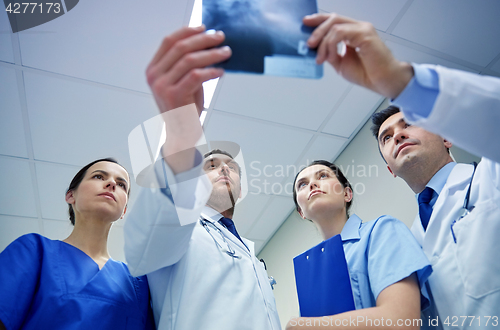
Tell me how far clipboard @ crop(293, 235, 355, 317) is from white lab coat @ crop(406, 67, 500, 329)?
37 cm

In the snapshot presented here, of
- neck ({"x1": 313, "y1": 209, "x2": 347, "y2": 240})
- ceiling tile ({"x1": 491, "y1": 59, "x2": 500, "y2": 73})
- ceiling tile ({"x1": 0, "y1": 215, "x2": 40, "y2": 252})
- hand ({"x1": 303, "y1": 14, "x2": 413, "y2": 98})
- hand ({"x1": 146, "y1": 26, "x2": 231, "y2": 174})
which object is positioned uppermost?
ceiling tile ({"x1": 491, "y1": 59, "x2": 500, "y2": 73})

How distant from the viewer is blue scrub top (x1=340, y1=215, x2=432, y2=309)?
1.08 meters

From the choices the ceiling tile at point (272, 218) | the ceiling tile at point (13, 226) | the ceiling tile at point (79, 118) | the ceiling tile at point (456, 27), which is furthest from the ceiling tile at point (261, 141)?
the ceiling tile at point (13, 226)

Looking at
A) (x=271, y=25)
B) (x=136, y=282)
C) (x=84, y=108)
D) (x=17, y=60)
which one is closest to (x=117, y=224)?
(x=84, y=108)

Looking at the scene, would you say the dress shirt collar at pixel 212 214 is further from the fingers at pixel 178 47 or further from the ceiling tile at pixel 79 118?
the ceiling tile at pixel 79 118

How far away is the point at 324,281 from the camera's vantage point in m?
1.10

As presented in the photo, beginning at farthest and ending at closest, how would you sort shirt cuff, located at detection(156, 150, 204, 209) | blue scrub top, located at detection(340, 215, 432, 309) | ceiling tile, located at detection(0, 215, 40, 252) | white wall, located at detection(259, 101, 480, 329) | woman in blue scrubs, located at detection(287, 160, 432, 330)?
1. ceiling tile, located at detection(0, 215, 40, 252)
2. white wall, located at detection(259, 101, 480, 329)
3. blue scrub top, located at detection(340, 215, 432, 309)
4. woman in blue scrubs, located at detection(287, 160, 432, 330)
5. shirt cuff, located at detection(156, 150, 204, 209)

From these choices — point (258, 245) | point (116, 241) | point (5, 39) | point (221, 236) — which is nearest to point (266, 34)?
point (221, 236)

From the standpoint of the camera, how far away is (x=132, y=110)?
2.37 m

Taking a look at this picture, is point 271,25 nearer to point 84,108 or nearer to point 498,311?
point 498,311

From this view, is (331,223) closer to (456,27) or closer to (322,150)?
(322,150)

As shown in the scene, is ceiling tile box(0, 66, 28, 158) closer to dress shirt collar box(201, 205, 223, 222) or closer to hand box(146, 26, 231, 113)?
dress shirt collar box(201, 205, 223, 222)

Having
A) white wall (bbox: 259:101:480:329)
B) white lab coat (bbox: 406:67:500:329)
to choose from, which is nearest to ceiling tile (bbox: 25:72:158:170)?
white wall (bbox: 259:101:480:329)

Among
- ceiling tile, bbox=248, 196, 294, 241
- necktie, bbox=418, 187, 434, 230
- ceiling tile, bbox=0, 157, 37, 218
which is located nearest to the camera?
necktie, bbox=418, 187, 434, 230
